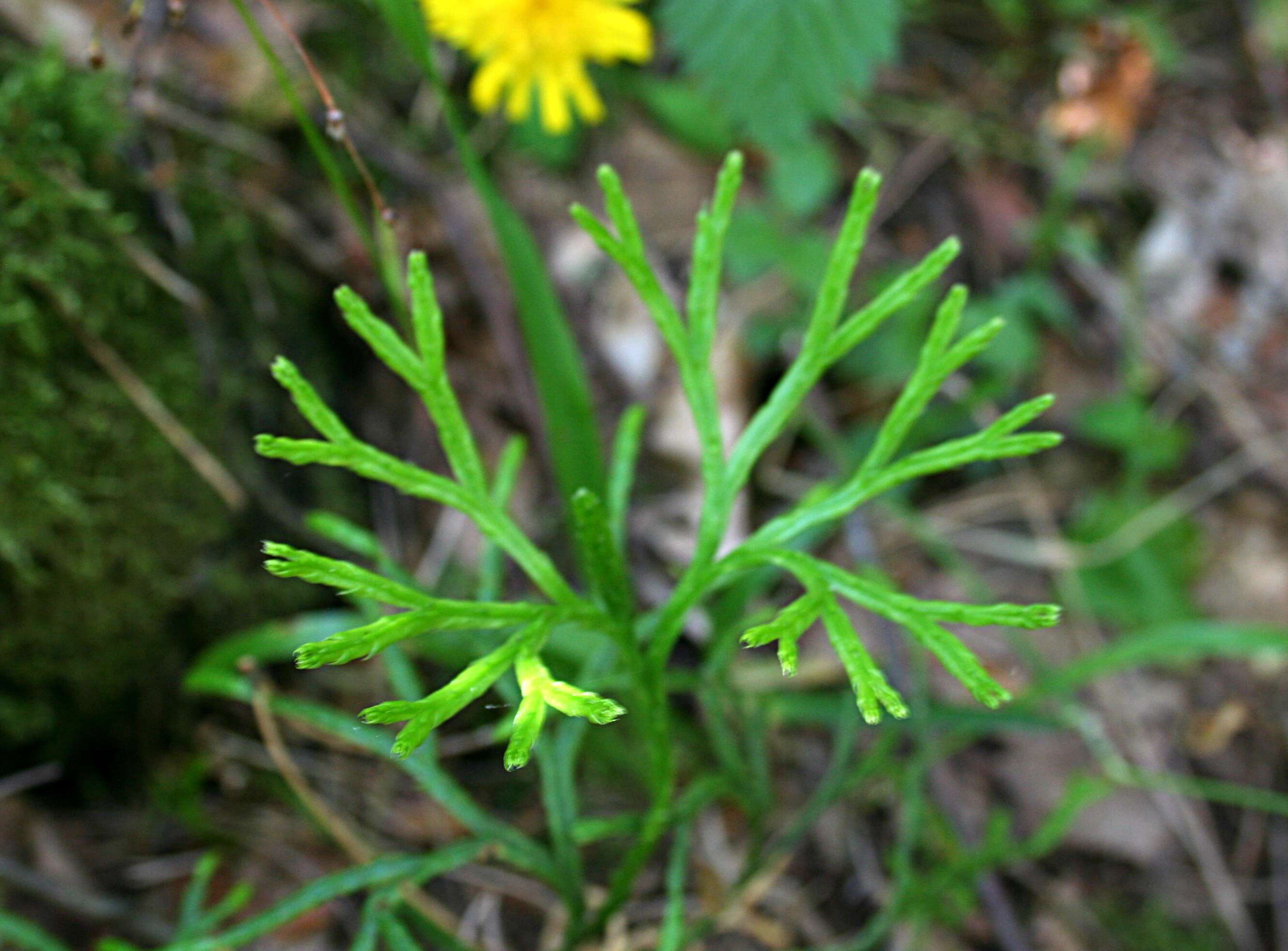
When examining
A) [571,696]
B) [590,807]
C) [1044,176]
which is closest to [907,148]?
[1044,176]

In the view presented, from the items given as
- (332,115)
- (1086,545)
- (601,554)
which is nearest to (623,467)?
(601,554)

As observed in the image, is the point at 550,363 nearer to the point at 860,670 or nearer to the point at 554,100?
the point at 554,100

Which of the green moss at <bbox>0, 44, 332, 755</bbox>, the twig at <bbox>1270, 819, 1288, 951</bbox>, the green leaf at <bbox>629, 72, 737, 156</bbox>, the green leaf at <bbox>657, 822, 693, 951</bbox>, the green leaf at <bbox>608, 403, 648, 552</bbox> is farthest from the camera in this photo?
the green leaf at <bbox>629, 72, 737, 156</bbox>

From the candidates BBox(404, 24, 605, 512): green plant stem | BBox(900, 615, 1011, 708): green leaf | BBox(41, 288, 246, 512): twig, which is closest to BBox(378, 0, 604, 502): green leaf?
BBox(404, 24, 605, 512): green plant stem

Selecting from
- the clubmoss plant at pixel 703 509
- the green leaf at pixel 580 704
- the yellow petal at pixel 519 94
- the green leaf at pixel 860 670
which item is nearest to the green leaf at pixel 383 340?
the clubmoss plant at pixel 703 509

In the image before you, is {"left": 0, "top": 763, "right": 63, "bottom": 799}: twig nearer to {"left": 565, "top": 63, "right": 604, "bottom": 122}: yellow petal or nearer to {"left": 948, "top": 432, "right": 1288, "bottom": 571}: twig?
{"left": 565, "top": 63, "right": 604, "bottom": 122}: yellow petal

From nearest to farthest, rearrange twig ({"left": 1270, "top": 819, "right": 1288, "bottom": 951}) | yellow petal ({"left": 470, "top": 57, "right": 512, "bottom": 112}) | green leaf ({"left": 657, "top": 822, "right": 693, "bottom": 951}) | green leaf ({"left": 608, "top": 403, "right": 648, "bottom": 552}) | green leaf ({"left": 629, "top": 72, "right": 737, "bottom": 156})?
green leaf ({"left": 657, "top": 822, "right": 693, "bottom": 951}) < green leaf ({"left": 608, "top": 403, "right": 648, "bottom": 552}) < yellow petal ({"left": 470, "top": 57, "right": 512, "bottom": 112}) < twig ({"left": 1270, "top": 819, "right": 1288, "bottom": 951}) < green leaf ({"left": 629, "top": 72, "right": 737, "bottom": 156})

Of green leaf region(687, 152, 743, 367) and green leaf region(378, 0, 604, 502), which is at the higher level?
green leaf region(687, 152, 743, 367)
